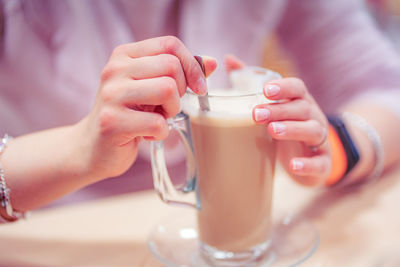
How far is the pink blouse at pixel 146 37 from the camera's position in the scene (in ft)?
2.17

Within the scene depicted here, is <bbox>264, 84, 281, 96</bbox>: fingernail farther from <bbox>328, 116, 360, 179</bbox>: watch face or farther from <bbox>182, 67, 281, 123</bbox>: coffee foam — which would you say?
<bbox>328, 116, 360, 179</bbox>: watch face

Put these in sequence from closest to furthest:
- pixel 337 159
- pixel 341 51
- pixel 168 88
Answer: pixel 168 88, pixel 337 159, pixel 341 51

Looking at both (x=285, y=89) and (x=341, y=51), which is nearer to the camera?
(x=285, y=89)

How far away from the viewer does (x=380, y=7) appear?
246 cm

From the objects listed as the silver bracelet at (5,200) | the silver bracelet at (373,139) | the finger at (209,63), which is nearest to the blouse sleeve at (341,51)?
the silver bracelet at (373,139)

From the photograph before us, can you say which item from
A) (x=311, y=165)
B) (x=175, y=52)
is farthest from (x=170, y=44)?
(x=311, y=165)

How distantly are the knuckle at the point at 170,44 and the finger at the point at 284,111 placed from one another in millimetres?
101

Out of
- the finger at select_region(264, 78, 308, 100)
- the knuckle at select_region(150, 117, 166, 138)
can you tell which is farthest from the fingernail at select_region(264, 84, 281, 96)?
the knuckle at select_region(150, 117, 166, 138)

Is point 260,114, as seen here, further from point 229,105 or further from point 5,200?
point 5,200

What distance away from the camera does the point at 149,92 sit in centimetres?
35

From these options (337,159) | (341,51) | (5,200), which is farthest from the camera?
(341,51)

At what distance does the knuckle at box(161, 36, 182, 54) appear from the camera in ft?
1.19

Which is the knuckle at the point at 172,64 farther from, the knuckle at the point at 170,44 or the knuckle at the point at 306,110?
the knuckle at the point at 306,110

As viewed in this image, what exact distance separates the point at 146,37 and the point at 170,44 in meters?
0.35
